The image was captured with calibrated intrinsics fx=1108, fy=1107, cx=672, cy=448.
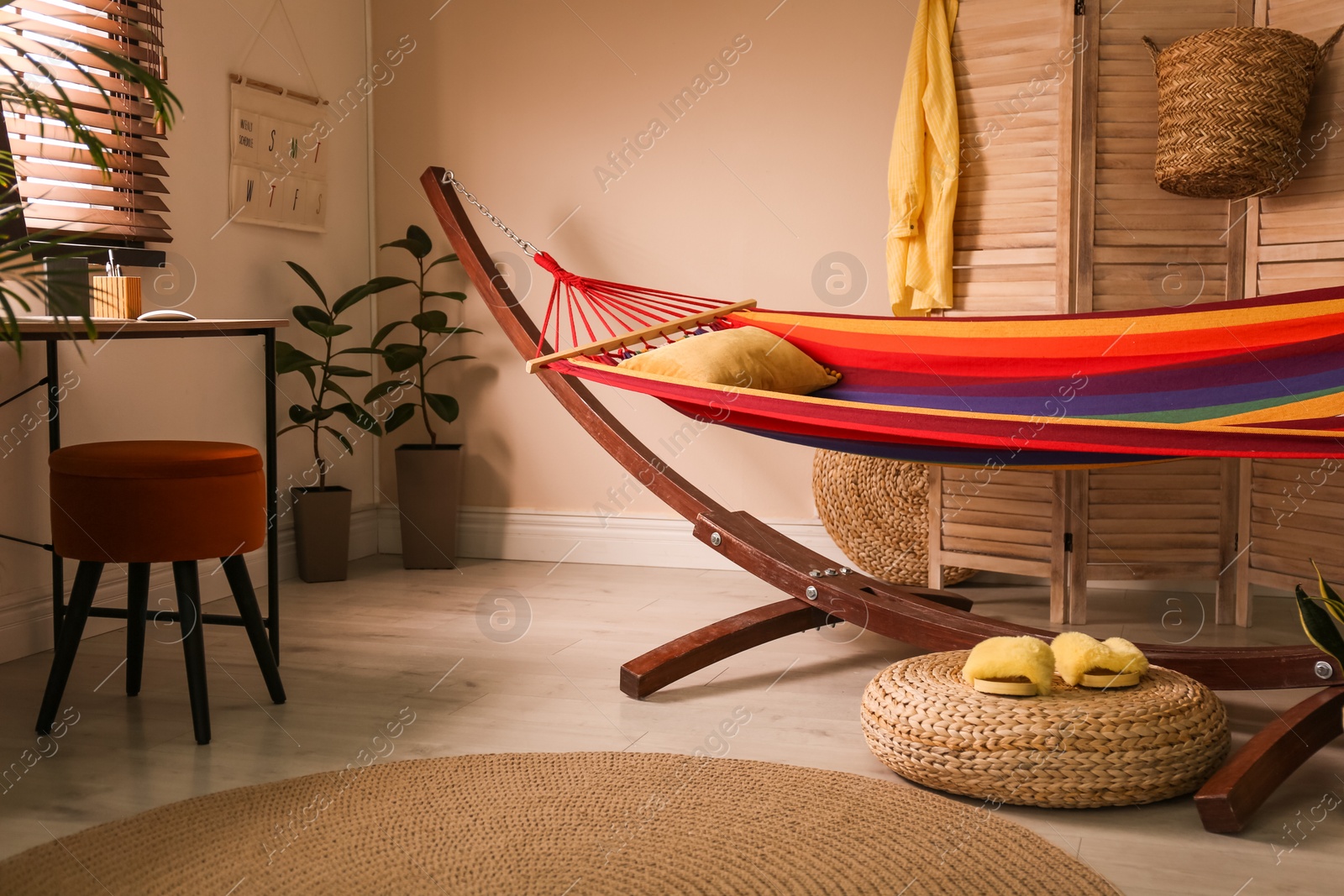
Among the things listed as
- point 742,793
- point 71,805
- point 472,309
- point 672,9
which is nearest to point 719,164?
point 672,9

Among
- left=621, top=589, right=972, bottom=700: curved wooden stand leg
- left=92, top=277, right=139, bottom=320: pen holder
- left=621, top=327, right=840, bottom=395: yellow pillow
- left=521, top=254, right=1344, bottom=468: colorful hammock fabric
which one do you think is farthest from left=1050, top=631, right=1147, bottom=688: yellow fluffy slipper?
left=92, top=277, right=139, bottom=320: pen holder

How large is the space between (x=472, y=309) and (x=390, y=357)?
386 mm

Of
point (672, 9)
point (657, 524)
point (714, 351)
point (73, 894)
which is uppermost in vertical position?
point (672, 9)

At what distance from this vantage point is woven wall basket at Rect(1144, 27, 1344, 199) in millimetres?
2395

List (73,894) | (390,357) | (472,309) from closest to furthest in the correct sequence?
(73,894) → (390,357) → (472,309)

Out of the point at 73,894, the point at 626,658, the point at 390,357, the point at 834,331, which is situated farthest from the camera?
the point at 390,357

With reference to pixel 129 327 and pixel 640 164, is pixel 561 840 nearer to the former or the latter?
pixel 129 327

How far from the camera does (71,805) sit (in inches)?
63.4

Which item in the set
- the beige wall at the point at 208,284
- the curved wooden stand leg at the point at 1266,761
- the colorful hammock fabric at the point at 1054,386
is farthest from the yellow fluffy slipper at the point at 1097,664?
the beige wall at the point at 208,284

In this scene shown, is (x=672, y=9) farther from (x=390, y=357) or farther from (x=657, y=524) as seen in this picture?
(x=657, y=524)

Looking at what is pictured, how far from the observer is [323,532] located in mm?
3117

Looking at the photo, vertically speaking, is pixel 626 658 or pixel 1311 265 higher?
pixel 1311 265

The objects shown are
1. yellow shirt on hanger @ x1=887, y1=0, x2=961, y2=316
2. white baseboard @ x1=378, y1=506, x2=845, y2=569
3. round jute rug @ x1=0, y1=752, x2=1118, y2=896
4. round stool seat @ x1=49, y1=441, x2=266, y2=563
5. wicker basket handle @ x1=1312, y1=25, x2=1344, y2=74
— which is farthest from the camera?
white baseboard @ x1=378, y1=506, x2=845, y2=569

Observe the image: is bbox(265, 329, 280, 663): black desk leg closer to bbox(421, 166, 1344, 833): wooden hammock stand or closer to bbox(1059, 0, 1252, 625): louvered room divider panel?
bbox(421, 166, 1344, 833): wooden hammock stand
